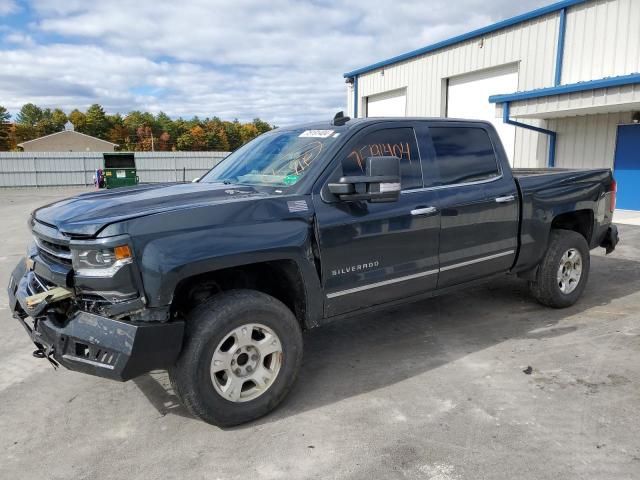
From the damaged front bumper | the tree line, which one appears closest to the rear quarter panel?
the damaged front bumper

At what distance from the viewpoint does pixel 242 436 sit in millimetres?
3072

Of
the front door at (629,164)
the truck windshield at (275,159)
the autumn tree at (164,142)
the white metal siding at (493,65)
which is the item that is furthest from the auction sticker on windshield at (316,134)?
the autumn tree at (164,142)

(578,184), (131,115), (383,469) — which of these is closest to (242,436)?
(383,469)

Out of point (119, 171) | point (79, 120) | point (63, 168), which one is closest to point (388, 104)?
point (119, 171)

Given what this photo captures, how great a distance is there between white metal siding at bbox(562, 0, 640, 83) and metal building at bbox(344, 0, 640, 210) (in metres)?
0.02

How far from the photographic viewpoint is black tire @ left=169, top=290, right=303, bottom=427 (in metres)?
2.92

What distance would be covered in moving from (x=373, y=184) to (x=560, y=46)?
1276cm

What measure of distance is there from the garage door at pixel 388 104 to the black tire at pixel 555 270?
14927 mm

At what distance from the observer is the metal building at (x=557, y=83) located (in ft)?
39.4

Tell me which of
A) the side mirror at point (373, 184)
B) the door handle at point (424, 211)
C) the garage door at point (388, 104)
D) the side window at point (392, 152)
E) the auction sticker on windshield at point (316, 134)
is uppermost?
the garage door at point (388, 104)

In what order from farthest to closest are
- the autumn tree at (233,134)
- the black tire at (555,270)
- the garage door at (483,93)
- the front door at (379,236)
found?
the autumn tree at (233,134), the garage door at (483,93), the black tire at (555,270), the front door at (379,236)

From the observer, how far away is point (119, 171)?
23.1m

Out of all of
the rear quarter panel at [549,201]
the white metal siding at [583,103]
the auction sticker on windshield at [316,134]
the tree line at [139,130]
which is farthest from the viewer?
the tree line at [139,130]

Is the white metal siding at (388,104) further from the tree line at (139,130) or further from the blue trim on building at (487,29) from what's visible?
the tree line at (139,130)
